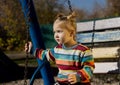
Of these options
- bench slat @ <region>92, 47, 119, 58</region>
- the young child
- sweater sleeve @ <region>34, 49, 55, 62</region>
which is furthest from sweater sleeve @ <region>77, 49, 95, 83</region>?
bench slat @ <region>92, 47, 119, 58</region>

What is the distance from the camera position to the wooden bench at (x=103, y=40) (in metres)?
5.59

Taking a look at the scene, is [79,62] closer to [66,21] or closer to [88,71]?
[88,71]

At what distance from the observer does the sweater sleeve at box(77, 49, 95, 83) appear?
3.15 meters

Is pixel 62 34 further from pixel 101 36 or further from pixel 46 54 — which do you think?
pixel 101 36

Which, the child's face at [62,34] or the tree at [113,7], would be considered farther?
the tree at [113,7]

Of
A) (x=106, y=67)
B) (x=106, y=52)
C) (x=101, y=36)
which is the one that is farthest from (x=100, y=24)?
(x=106, y=67)

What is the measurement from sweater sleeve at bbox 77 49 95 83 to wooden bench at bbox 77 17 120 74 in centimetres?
228

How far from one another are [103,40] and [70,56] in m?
2.61

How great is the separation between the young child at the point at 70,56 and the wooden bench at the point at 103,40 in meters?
2.19

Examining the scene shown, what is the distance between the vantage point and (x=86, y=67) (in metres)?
3.16

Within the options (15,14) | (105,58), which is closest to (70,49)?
(105,58)

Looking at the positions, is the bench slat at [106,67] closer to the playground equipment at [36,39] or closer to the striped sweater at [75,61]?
the playground equipment at [36,39]

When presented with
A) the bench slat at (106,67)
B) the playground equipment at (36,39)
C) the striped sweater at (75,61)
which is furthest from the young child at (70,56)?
the bench slat at (106,67)

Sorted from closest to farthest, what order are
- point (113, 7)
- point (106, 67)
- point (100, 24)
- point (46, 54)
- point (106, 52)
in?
point (46, 54) < point (106, 67) < point (106, 52) < point (100, 24) < point (113, 7)
